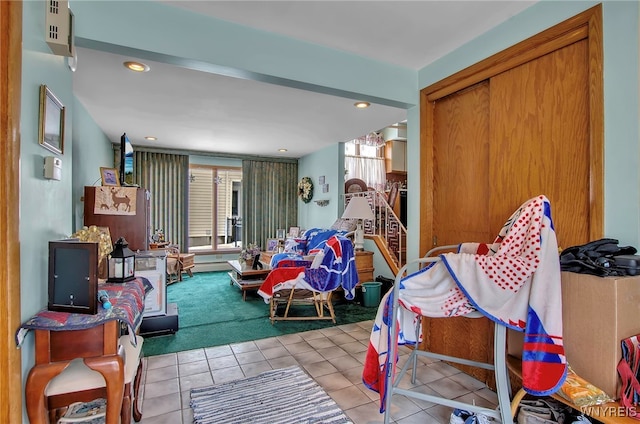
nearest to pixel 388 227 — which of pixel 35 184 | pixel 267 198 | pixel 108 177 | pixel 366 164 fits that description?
pixel 366 164

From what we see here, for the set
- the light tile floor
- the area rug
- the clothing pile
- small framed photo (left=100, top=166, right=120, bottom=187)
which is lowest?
the light tile floor

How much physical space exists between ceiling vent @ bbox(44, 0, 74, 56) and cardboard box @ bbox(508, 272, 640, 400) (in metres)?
2.66

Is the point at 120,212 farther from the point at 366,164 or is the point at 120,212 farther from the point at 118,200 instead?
the point at 366,164

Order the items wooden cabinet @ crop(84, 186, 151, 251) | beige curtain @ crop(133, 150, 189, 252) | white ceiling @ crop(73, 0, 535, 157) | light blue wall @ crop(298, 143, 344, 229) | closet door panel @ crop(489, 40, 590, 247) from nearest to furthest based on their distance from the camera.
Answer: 1. closet door panel @ crop(489, 40, 590, 247)
2. white ceiling @ crop(73, 0, 535, 157)
3. wooden cabinet @ crop(84, 186, 151, 251)
4. light blue wall @ crop(298, 143, 344, 229)
5. beige curtain @ crop(133, 150, 189, 252)

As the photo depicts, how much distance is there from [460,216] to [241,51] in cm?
204

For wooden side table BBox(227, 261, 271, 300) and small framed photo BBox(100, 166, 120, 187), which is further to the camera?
wooden side table BBox(227, 261, 271, 300)

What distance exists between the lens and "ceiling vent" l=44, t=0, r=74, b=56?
1500 millimetres

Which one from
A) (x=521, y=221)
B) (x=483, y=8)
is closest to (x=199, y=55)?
(x=483, y=8)

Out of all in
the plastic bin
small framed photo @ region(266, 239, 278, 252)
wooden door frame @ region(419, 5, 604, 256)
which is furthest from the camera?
small framed photo @ region(266, 239, 278, 252)

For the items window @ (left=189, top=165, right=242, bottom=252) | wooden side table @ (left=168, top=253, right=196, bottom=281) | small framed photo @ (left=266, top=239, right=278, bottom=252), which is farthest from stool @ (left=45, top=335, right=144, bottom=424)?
window @ (left=189, top=165, right=242, bottom=252)

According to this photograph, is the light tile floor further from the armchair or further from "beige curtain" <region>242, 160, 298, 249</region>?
"beige curtain" <region>242, 160, 298, 249</region>

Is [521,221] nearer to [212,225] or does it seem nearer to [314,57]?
[314,57]

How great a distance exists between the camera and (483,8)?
1.99 metres

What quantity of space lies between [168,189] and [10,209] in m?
5.41
